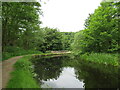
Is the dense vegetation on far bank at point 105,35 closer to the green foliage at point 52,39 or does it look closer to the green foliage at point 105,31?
the green foliage at point 105,31

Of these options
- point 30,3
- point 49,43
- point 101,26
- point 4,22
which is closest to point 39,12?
point 30,3

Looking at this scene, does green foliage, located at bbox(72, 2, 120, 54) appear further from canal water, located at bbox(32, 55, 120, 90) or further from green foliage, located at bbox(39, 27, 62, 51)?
green foliage, located at bbox(39, 27, 62, 51)

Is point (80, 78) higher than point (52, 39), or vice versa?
point (52, 39)

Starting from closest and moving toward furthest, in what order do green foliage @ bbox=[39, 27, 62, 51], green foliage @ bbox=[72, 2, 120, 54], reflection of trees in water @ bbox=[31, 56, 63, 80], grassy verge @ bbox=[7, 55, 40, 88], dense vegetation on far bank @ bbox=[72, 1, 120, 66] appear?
grassy verge @ bbox=[7, 55, 40, 88]
reflection of trees in water @ bbox=[31, 56, 63, 80]
dense vegetation on far bank @ bbox=[72, 1, 120, 66]
green foliage @ bbox=[72, 2, 120, 54]
green foliage @ bbox=[39, 27, 62, 51]

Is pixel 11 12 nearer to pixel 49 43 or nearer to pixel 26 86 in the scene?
pixel 26 86

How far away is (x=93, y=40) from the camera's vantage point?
52.5 feet

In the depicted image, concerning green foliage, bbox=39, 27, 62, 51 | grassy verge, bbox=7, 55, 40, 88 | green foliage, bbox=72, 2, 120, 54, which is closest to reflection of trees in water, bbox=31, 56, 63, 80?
grassy verge, bbox=7, 55, 40, 88

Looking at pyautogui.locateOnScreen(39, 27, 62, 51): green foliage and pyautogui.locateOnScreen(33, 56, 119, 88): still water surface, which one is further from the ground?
pyautogui.locateOnScreen(39, 27, 62, 51): green foliage

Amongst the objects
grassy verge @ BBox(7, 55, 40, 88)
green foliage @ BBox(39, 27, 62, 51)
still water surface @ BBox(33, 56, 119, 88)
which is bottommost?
still water surface @ BBox(33, 56, 119, 88)

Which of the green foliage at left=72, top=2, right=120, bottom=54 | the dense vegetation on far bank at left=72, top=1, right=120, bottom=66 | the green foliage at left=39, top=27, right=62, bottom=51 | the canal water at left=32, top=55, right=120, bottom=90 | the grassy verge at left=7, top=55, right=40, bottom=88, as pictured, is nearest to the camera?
the grassy verge at left=7, top=55, right=40, bottom=88

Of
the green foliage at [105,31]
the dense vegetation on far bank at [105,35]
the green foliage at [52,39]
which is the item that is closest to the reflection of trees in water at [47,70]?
the dense vegetation on far bank at [105,35]

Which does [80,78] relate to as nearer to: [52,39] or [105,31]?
[105,31]

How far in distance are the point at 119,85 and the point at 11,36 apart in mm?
12445

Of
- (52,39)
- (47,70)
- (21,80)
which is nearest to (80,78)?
(47,70)
